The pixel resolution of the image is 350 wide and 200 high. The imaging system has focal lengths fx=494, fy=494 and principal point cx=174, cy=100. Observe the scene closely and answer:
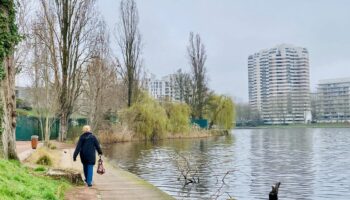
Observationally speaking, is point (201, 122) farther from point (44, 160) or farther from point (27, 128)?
point (44, 160)

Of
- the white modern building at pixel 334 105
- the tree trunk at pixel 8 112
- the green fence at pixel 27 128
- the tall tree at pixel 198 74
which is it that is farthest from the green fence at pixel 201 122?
the white modern building at pixel 334 105

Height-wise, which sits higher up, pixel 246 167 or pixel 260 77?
pixel 260 77

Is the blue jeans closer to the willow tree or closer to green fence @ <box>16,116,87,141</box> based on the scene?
the willow tree

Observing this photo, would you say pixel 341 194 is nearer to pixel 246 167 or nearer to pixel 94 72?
pixel 246 167

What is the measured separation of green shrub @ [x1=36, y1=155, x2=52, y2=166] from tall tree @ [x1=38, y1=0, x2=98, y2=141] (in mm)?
17124

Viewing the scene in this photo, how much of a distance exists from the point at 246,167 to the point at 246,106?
136379 mm

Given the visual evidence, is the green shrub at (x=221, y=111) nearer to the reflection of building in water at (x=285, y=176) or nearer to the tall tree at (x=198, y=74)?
the tall tree at (x=198, y=74)

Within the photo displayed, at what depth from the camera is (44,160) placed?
1981 centimetres

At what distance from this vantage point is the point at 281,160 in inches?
1083

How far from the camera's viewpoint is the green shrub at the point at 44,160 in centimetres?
1960

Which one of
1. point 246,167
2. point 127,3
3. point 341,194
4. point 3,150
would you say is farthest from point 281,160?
point 127,3

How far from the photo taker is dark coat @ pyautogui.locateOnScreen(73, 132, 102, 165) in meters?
14.0

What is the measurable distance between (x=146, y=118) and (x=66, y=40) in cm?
1621

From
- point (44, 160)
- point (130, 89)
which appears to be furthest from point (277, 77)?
point (44, 160)
